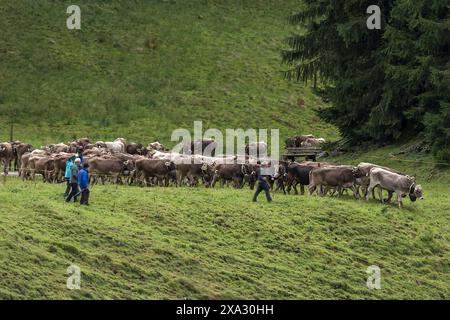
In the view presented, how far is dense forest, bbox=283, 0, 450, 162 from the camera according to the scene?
4706cm

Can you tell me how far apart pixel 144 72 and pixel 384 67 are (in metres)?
29.4

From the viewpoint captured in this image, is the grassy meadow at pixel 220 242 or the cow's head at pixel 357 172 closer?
the grassy meadow at pixel 220 242

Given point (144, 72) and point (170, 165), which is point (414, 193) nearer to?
point (170, 165)

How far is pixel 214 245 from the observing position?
3228 cm

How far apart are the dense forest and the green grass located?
32.7 feet

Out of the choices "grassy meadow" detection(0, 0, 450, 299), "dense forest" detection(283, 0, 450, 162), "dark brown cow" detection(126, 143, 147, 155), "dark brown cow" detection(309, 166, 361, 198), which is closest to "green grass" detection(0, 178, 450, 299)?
"grassy meadow" detection(0, 0, 450, 299)

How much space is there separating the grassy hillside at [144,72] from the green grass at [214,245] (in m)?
28.5

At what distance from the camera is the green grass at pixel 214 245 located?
28.4 m

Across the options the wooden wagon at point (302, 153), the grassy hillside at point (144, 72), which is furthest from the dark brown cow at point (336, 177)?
the grassy hillside at point (144, 72)

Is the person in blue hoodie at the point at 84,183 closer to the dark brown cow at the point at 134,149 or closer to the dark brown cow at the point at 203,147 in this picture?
the dark brown cow at the point at 134,149

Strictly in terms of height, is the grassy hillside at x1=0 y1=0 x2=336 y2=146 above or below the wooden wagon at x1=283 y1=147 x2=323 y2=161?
above

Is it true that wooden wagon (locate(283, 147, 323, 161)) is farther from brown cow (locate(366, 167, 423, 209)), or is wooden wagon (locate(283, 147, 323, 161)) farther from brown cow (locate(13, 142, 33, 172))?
brown cow (locate(366, 167, 423, 209))

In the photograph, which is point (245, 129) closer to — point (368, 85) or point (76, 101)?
point (76, 101)
